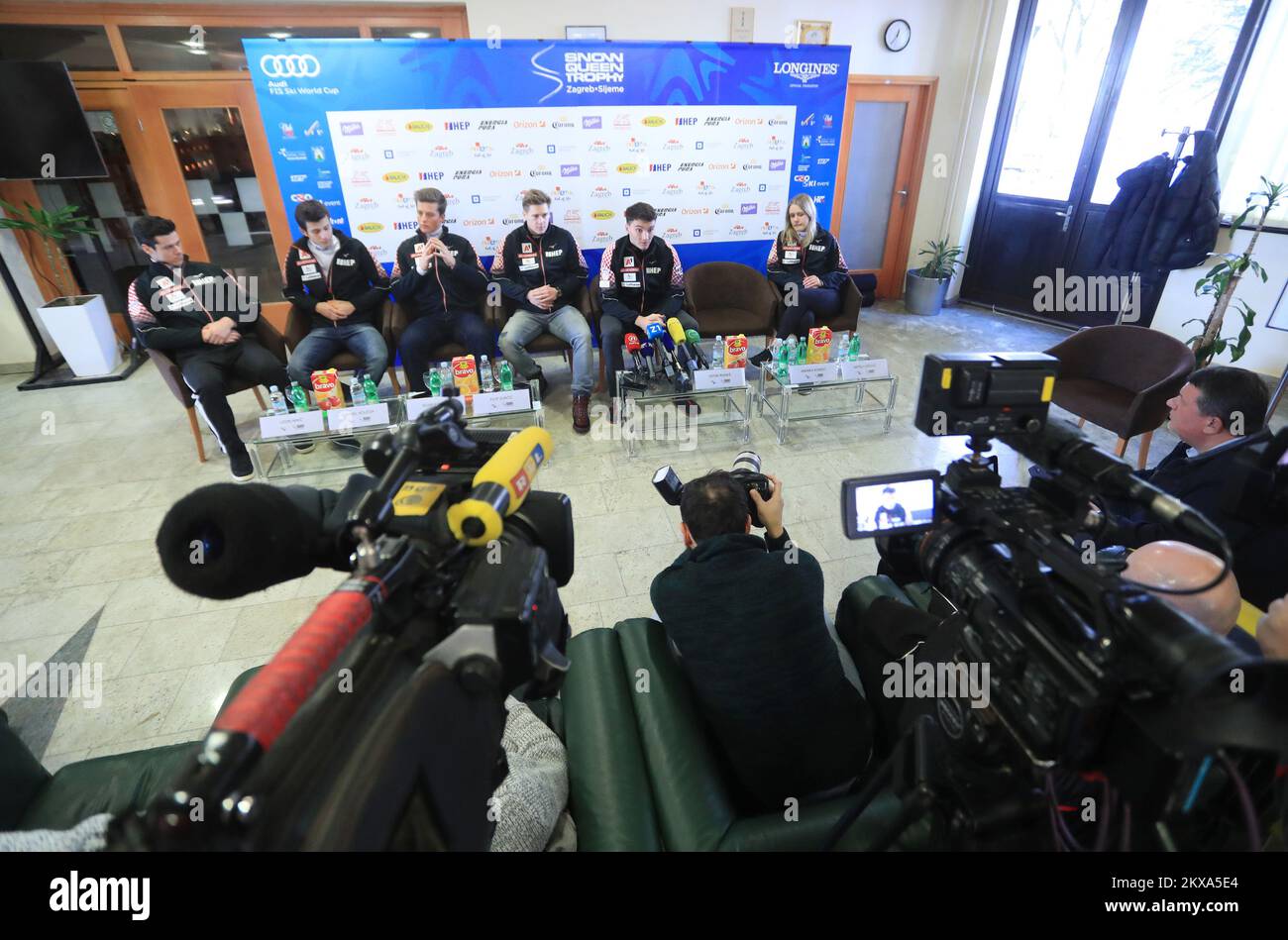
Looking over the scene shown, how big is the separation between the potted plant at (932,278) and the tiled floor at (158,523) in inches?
65.2

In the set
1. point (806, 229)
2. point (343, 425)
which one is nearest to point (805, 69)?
point (806, 229)

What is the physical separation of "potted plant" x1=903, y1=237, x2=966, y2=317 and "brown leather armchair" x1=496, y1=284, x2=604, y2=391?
326 cm

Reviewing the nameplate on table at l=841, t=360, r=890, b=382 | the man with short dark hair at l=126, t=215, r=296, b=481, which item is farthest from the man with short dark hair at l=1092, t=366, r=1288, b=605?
the man with short dark hair at l=126, t=215, r=296, b=481

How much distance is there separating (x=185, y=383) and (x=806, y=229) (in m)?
3.91

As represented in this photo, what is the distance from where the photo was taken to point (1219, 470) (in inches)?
71.4

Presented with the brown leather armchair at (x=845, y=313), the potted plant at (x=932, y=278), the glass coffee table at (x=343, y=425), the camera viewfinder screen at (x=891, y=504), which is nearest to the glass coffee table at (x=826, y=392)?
the brown leather armchair at (x=845, y=313)

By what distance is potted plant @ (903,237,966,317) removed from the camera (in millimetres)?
5766

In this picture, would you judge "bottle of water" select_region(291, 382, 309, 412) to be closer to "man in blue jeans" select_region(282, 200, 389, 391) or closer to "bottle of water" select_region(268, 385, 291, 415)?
"bottle of water" select_region(268, 385, 291, 415)

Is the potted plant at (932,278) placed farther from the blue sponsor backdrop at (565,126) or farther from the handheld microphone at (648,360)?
the handheld microphone at (648,360)

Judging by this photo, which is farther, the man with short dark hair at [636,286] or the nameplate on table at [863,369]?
the man with short dark hair at [636,286]

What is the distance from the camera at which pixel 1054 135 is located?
5.18 metres

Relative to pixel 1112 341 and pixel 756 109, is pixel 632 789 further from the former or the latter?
pixel 756 109

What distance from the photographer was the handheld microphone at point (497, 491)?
80cm

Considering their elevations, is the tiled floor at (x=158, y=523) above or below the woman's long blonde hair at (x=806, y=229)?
below
